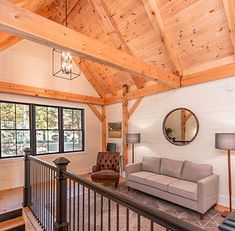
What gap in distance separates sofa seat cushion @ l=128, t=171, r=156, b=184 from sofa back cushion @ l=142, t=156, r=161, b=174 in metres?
0.15

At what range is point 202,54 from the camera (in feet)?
13.1

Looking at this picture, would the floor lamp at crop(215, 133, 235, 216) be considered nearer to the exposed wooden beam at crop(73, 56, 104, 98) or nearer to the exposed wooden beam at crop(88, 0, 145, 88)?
the exposed wooden beam at crop(88, 0, 145, 88)

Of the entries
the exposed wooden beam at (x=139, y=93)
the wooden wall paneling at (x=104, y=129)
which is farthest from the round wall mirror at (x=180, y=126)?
the wooden wall paneling at (x=104, y=129)

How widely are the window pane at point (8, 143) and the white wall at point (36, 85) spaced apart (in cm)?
19

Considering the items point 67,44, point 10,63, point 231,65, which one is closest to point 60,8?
point 10,63

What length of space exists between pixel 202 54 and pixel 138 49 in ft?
4.98

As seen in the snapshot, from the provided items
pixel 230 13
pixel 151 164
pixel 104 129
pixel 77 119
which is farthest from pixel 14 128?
pixel 230 13

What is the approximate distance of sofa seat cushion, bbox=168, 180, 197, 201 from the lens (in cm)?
327

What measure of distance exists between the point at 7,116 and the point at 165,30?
438cm

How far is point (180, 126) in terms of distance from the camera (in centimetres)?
459

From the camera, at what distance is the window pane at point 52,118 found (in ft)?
18.3

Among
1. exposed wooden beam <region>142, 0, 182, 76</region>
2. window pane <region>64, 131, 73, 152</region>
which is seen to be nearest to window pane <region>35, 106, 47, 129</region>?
window pane <region>64, 131, 73, 152</region>

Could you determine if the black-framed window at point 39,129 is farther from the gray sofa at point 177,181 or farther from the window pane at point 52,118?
the gray sofa at point 177,181

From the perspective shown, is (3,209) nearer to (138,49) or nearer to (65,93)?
(65,93)
